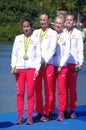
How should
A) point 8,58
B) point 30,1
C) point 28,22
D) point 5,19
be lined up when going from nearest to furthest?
point 28,22
point 8,58
point 5,19
point 30,1

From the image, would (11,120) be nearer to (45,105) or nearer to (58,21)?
(45,105)

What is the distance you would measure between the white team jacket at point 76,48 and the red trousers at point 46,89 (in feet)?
1.79

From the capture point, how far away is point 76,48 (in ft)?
30.9

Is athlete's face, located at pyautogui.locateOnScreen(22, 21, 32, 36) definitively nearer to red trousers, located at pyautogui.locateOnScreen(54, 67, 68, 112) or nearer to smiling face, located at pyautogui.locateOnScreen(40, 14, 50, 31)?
smiling face, located at pyautogui.locateOnScreen(40, 14, 50, 31)

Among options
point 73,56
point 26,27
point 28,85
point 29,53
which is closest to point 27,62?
point 29,53

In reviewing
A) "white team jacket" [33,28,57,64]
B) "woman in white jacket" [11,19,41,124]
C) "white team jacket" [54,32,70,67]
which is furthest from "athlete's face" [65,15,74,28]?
"woman in white jacket" [11,19,41,124]

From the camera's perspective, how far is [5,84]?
14266 mm

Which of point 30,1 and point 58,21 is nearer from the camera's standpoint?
point 58,21

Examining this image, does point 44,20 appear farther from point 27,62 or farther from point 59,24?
point 27,62

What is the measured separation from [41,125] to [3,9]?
37518mm

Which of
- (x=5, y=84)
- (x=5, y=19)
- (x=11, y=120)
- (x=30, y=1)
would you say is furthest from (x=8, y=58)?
(x=30, y=1)

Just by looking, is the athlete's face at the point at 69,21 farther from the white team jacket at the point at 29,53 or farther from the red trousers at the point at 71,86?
the white team jacket at the point at 29,53

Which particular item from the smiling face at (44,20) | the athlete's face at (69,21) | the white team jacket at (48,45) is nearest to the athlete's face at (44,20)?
the smiling face at (44,20)

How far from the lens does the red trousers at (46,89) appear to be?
905 cm
